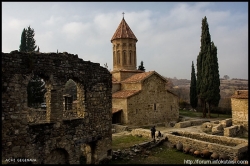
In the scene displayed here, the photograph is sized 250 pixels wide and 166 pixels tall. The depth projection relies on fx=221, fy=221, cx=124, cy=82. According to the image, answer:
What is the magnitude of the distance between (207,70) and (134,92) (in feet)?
37.1

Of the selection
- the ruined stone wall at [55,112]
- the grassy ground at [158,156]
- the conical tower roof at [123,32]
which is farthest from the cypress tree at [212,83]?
the ruined stone wall at [55,112]

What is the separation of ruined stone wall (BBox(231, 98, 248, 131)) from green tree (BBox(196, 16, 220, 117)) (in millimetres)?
8014

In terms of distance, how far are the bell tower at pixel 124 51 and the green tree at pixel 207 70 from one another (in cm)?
897

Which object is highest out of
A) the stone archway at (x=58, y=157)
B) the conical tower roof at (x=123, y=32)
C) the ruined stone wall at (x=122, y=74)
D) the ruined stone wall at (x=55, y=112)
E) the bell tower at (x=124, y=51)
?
the conical tower roof at (x=123, y=32)

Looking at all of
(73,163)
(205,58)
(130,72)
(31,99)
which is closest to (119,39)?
(130,72)

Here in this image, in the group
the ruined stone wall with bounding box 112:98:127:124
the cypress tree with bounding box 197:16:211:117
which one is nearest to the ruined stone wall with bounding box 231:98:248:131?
the cypress tree with bounding box 197:16:211:117

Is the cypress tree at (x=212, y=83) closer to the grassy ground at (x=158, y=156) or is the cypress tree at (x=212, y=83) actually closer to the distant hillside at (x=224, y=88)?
the grassy ground at (x=158, y=156)

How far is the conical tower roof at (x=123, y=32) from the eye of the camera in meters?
26.9

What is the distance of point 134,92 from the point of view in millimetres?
21984

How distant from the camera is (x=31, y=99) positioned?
97.9ft

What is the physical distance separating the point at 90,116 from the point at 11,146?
348 cm

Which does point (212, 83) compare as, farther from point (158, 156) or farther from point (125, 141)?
point (158, 156)

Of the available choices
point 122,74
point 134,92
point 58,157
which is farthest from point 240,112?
point 58,157

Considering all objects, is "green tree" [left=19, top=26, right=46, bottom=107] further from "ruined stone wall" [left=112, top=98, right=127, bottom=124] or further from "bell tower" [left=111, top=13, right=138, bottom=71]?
"ruined stone wall" [left=112, top=98, right=127, bottom=124]
